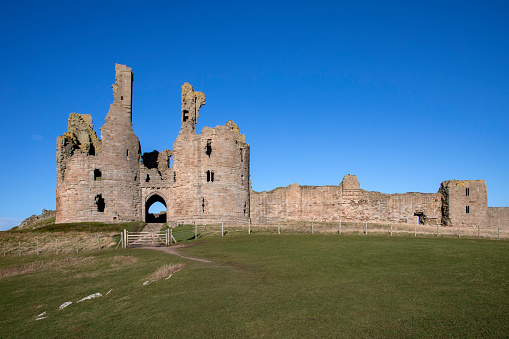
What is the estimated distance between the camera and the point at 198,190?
43312mm

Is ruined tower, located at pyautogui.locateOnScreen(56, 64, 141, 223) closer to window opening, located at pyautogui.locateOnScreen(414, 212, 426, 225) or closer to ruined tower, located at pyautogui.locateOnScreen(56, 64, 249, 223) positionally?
ruined tower, located at pyautogui.locateOnScreen(56, 64, 249, 223)

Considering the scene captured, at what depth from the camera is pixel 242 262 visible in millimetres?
20141

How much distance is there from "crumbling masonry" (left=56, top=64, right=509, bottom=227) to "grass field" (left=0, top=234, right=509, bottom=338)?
846 inches

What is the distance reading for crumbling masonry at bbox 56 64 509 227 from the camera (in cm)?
4388

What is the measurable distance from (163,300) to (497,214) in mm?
45552

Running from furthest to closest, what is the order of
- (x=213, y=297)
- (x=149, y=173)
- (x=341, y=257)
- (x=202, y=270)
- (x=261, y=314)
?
(x=149, y=173)
(x=341, y=257)
(x=202, y=270)
(x=213, y=297)
(x=261, y=314)

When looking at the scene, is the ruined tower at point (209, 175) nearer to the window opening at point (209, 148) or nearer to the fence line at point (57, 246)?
the window opening at point (209, 148)

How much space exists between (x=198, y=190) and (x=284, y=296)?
105ft

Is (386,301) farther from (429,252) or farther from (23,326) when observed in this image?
(23,326)

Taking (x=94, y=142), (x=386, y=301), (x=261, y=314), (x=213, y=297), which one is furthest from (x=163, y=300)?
(x=94, y=142)

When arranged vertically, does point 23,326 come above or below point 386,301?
below

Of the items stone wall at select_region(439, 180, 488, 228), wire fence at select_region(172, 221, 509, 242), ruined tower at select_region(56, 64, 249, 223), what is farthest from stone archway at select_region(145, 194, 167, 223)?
stone wall at select_region(439, 180, 488, 228)

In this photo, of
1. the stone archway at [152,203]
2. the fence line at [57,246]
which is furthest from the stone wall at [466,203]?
the fence line at [57,246]

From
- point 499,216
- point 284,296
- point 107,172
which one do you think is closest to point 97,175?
point 107,172
